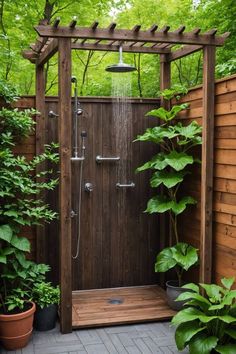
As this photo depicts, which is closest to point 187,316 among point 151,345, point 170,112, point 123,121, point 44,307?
point 151,345

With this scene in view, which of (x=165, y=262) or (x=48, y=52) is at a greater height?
(x=48, y=52)

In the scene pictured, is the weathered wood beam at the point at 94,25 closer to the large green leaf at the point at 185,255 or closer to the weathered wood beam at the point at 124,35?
the weathered wood beam at the point at 124,35

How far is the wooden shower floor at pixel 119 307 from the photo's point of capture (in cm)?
374

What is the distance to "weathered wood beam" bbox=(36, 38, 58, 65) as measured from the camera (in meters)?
3.51

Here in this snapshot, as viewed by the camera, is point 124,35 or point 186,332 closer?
point 186,332

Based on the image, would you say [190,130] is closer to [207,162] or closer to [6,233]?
[207,162]

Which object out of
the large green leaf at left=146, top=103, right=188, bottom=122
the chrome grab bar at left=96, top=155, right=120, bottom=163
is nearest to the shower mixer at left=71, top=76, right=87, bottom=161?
the chrome grab bar at left=96, top=155, right=120, bottom=163

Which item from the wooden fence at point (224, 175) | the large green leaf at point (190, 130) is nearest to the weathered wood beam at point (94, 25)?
the wooden fence at point (224, 175)

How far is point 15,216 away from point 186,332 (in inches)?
59.0

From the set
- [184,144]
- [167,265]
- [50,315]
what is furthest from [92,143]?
[50,315]

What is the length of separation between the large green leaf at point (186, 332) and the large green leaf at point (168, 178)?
1.24 metres

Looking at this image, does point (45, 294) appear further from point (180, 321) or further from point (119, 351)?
point (180, 321)

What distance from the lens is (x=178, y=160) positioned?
3.90 meters

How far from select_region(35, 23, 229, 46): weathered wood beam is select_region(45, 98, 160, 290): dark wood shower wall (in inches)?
40.9
